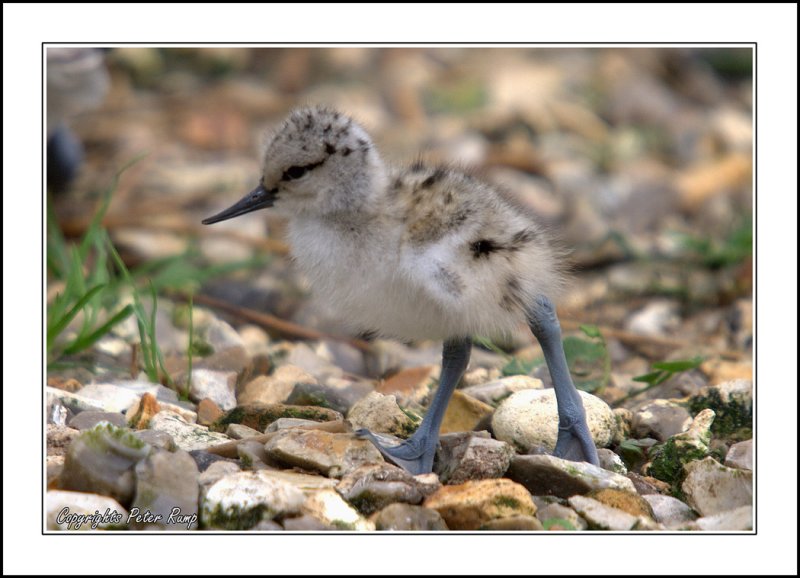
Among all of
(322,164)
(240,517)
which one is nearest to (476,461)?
(240,517)

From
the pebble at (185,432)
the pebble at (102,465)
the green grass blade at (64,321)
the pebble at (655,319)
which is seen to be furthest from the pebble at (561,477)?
the pebble at (655,319)

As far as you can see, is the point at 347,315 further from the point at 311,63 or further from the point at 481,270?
the point at 311,63

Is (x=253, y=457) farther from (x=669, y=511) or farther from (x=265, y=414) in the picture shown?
(x=669, y=511)

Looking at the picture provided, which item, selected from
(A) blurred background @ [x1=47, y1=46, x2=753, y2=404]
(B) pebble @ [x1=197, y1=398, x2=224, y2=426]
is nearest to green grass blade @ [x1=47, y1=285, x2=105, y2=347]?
(A) blurred background @ [x1=47, y1=46, x2=753, y2=404]

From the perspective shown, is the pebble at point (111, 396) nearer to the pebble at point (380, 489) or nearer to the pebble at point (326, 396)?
the pebble at point (326, 396)

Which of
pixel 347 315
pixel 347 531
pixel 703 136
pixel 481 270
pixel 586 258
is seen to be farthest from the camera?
pixel 703 136

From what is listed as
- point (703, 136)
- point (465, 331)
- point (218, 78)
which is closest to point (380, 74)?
point (218, 78)
